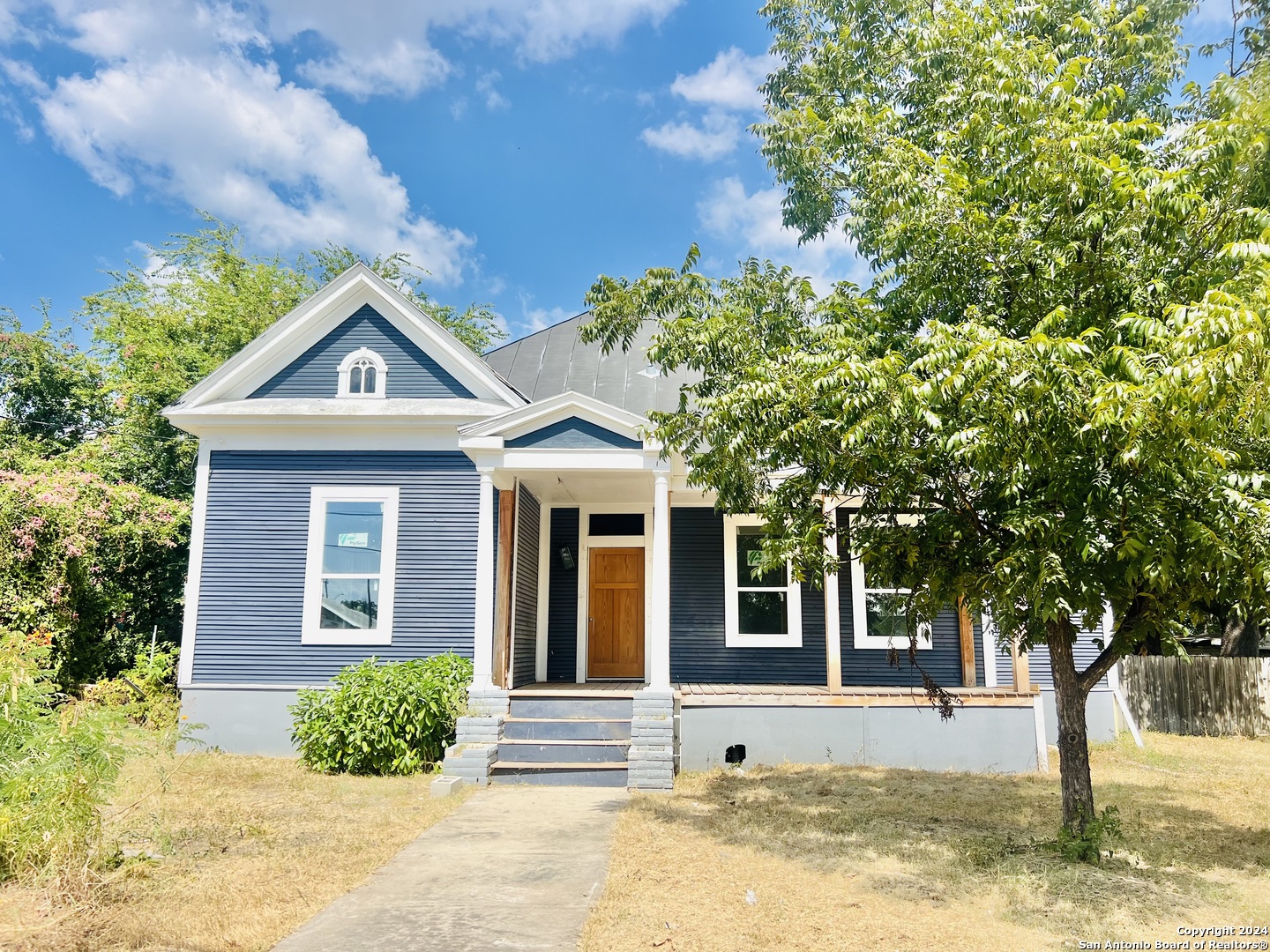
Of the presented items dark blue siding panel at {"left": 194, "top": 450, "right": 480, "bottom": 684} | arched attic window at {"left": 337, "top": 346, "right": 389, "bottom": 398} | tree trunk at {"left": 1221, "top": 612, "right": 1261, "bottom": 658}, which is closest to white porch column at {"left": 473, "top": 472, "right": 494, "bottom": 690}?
dark blue siding panel at {"left": 194, "top": 450, "right": 480, "bottom": 684}

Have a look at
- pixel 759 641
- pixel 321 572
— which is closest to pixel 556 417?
pixel 321 572

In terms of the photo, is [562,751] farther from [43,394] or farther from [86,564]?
[43,394]

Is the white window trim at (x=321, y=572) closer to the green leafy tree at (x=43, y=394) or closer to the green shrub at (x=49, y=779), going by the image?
the green shrub at (x=49, y=779)

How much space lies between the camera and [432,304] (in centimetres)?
2422

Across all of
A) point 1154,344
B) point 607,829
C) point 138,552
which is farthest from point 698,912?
point 138,552

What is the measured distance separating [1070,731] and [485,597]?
6124 mm

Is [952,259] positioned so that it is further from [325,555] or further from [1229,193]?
[325,555]

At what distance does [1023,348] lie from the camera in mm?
4676

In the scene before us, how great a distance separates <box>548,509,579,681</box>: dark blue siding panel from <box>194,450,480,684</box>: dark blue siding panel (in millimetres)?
1723

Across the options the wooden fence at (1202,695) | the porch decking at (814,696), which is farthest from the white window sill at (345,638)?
the wooden fence at (1202,695)

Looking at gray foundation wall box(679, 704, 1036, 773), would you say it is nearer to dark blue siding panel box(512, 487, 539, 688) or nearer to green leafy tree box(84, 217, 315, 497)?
dark blue siding panel box(512, 487, 539, 688)

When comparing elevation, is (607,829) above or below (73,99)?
below

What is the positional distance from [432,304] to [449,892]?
20864 millimetres

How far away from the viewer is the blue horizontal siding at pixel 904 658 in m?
11.7
